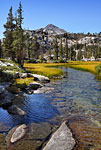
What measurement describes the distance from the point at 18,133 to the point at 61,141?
2.85m

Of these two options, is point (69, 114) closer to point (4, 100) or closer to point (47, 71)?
point (4, 100)

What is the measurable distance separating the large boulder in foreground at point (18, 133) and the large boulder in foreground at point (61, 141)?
1913 mm

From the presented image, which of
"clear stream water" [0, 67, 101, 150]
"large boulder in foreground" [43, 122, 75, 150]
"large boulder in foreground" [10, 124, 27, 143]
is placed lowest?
"clear stream water" [0, 67, 101, 150]

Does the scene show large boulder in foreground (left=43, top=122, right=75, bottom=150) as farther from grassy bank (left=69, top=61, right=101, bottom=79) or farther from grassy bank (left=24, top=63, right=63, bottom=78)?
grassy bank (left=69, top=61, right=101, bottom=79)

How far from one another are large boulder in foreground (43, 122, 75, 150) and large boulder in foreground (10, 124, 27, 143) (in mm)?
1913

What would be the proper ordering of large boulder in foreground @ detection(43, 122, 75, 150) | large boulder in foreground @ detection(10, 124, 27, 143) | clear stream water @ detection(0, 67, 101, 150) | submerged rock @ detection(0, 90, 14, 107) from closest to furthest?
large boulder in foreground @ detection(43, 122, 75, 150), large boulder in foreground @ detection(10, 124, 27, 143), clear stream water @ detection(0, 67, 101, 150), submerged rock @ detection(0, 90, 14, 107)

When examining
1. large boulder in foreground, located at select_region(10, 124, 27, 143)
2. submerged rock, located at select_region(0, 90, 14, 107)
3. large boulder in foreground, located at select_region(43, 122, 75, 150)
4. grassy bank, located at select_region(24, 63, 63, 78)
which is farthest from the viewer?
grassy bank, located at select_region(24, 63, 63, 78)

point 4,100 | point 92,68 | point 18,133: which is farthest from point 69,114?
point 92,68

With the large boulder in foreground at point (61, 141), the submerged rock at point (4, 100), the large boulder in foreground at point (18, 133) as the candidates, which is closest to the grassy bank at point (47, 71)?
the submerged rock at point (4, 100)

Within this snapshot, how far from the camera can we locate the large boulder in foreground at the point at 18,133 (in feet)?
28.7

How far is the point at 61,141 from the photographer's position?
28.0ft

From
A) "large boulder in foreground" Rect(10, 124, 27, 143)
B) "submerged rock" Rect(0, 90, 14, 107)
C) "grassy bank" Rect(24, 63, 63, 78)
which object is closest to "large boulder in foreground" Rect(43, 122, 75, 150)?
"large boulder in foreground" Rect(10, 124, 27, 143)

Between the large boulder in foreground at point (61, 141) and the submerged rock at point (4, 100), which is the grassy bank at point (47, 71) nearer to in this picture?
the submerged rock at point (4, 100)

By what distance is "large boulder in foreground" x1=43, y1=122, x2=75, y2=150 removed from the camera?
26.1ft
